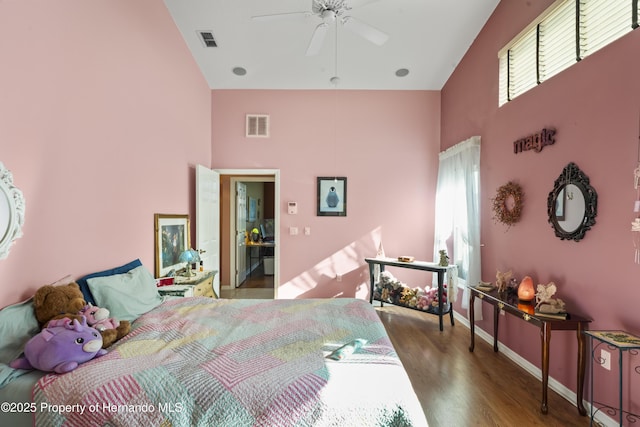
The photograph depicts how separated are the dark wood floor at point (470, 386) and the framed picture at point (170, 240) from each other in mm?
2629

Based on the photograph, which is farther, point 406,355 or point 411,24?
point 411,24

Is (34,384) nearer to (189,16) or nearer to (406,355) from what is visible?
(406,355)

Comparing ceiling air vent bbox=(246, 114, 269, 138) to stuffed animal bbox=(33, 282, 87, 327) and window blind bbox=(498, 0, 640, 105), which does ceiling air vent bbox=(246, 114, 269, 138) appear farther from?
stuffed animal bbox=(33, 282, 87, 327)

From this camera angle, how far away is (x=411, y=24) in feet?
11.4

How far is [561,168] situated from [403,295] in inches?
91.6

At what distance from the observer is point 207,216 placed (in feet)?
13.9

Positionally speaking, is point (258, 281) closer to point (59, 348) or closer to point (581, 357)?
point (59, 348)

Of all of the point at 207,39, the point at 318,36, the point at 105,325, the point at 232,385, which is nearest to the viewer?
the point at 232,385

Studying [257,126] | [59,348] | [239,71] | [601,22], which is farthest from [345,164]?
[59,348]

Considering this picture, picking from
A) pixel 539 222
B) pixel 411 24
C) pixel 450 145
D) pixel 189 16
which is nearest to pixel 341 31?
pixel 411 24

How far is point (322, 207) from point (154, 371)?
341 centimetres

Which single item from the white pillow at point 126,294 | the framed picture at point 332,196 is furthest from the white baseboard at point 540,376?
the white pillow at point 126,294

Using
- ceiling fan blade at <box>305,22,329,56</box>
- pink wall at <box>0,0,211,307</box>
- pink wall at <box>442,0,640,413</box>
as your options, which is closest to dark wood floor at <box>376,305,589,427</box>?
pink wall at <box>442,0,640,413</box>

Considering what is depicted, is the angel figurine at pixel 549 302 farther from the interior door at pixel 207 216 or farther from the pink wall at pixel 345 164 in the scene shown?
the interior door at pixel 207 216
